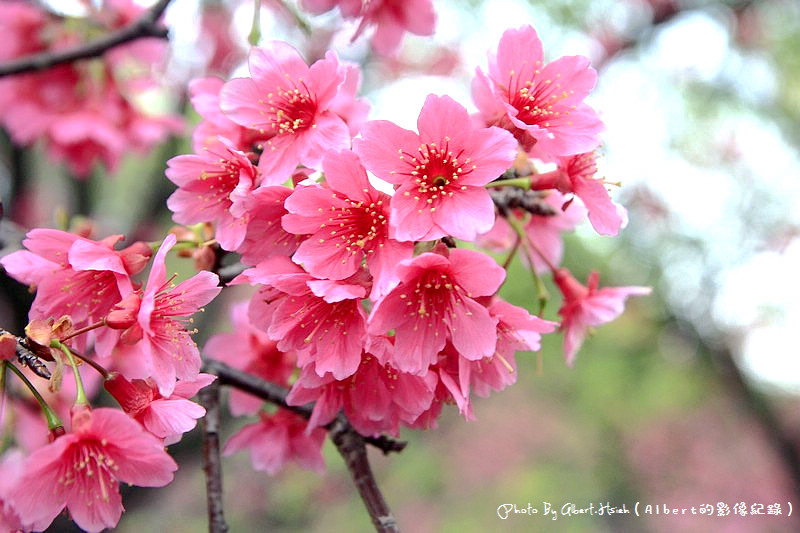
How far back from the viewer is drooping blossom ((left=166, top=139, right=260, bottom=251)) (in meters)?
1.01

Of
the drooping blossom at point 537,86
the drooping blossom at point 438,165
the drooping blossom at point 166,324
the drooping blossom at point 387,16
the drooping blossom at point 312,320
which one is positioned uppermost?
the drooping blossom at point 387,16

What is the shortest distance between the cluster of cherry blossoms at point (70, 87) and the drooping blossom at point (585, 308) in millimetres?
1368

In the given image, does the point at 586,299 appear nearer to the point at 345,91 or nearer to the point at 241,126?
the point at 345,91

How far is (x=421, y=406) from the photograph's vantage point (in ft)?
3.21

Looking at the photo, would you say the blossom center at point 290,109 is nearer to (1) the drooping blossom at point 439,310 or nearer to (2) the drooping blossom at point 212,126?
(2) the drooping blossom at point 212,126

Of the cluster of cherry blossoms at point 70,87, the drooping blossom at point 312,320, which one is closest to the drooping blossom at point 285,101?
the drooping blossom at point 312,320

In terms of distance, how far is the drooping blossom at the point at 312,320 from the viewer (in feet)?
3.09

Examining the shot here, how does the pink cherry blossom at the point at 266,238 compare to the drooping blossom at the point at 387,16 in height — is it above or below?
below

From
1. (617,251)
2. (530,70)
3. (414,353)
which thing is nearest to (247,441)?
(414,353)

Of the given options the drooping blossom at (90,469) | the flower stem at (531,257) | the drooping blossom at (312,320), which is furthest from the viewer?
the flower stem at (531,257)

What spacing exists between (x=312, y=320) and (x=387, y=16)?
2.79 ft

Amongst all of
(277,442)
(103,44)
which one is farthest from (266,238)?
(103,44)

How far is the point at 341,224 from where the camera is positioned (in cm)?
98

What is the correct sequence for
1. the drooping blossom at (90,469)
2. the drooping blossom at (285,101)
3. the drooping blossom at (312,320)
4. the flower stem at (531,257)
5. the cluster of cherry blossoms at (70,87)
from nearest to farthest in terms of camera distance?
the drooping blossom at (90,469)
the drooping blossom at (312,320)
the drooping blossom at (285,101)
the flower stem at (531,257)
the cluster of cherry blossoms at (70,87)
